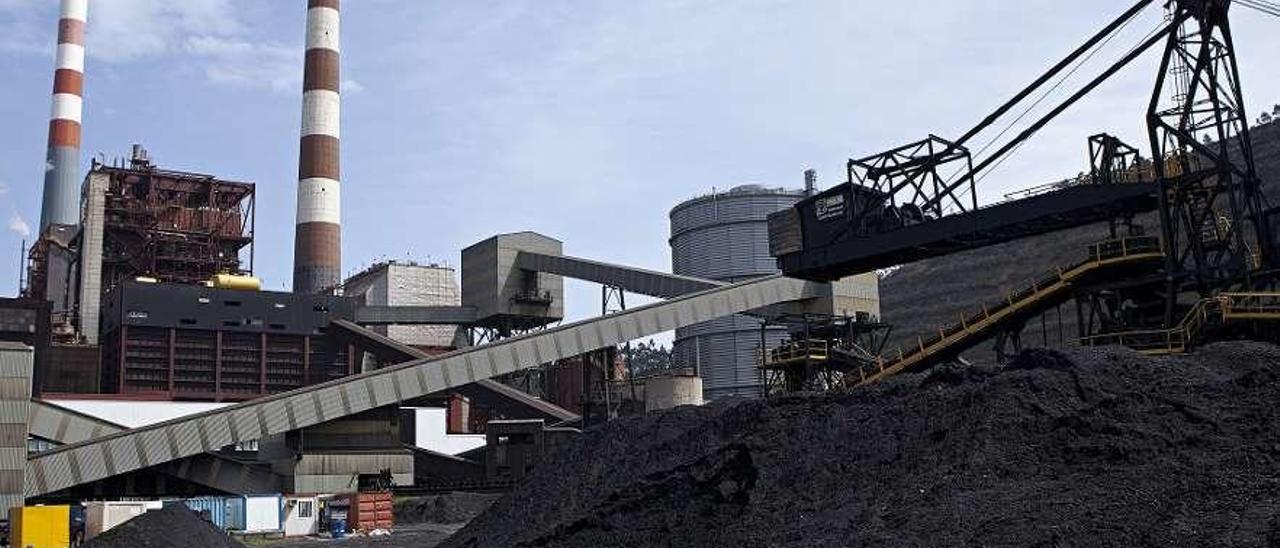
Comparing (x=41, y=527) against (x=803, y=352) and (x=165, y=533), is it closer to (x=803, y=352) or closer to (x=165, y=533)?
(x=165, y=533)

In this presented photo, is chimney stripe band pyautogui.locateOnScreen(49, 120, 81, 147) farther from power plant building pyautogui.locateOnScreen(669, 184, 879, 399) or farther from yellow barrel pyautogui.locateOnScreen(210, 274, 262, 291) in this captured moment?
power plant building pyautogui.locateOnScreen(669, 184, 879, 399)

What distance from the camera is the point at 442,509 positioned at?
116 feet

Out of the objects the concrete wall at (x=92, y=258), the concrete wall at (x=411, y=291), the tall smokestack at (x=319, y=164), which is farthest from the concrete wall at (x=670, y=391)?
the concrete wall at (x=92, y=258)

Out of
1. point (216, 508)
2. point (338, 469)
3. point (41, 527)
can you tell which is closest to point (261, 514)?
point (216, 508)

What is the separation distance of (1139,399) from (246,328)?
5371 centimetres

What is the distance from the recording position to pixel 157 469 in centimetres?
3803

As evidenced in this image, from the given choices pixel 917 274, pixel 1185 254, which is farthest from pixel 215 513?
pixel 917 274

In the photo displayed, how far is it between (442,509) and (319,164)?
31657 mm

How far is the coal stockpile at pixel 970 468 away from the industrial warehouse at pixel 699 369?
60 mm

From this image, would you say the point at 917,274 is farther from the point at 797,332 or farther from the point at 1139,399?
the point at 1139,399

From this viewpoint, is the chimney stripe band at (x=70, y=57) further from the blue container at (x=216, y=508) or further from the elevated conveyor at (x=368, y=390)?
the blue container at (x=216, y=508)

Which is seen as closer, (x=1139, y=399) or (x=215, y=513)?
(x=1139, y=399)

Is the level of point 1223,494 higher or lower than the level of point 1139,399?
lower

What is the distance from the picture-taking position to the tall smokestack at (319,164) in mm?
61000
